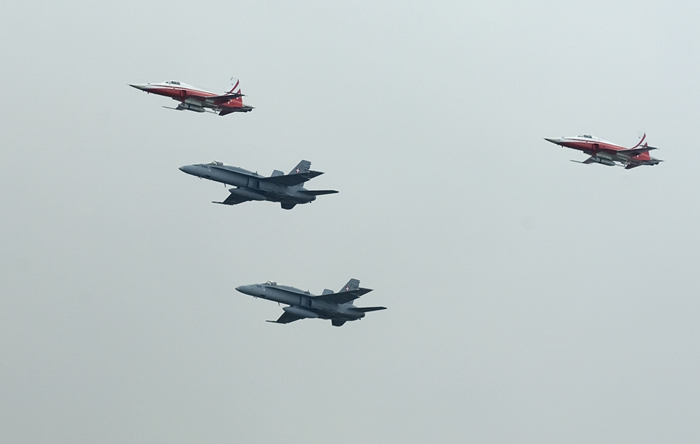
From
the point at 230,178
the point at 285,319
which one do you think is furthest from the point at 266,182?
the point at 285,319

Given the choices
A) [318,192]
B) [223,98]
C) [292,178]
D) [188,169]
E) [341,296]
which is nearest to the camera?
[223,98]

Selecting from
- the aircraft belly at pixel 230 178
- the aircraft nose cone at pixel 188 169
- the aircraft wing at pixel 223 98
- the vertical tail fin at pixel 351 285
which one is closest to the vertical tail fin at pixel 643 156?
the vertical tail fin at pixel 351 285

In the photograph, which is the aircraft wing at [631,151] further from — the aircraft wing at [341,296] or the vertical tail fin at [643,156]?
the aircraft wing at [341,296]

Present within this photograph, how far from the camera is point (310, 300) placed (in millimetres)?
144375

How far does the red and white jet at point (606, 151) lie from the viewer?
461ft

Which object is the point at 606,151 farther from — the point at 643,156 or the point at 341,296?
the point at 341,296

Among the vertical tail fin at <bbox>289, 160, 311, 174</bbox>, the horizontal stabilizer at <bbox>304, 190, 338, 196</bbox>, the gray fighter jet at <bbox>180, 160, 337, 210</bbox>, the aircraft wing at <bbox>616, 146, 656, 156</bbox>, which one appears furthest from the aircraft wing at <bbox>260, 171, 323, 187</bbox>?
the aircraft wing at <bbox>616, 146, 656, 156</bbox>

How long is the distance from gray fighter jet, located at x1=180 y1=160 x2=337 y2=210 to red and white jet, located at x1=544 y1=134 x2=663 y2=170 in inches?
965

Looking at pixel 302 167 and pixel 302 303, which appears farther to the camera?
pixel 302 303

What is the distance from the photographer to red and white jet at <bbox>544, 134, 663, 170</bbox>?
14062 centimetres

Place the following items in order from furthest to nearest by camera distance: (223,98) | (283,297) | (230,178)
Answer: (283,297), (230,178), (223,98)

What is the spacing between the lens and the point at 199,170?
5517 inches

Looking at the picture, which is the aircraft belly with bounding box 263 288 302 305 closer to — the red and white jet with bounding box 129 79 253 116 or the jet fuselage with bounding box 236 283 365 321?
the jet fuselage with bounding box 236 283 365 321

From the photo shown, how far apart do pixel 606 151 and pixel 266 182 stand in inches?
1321
